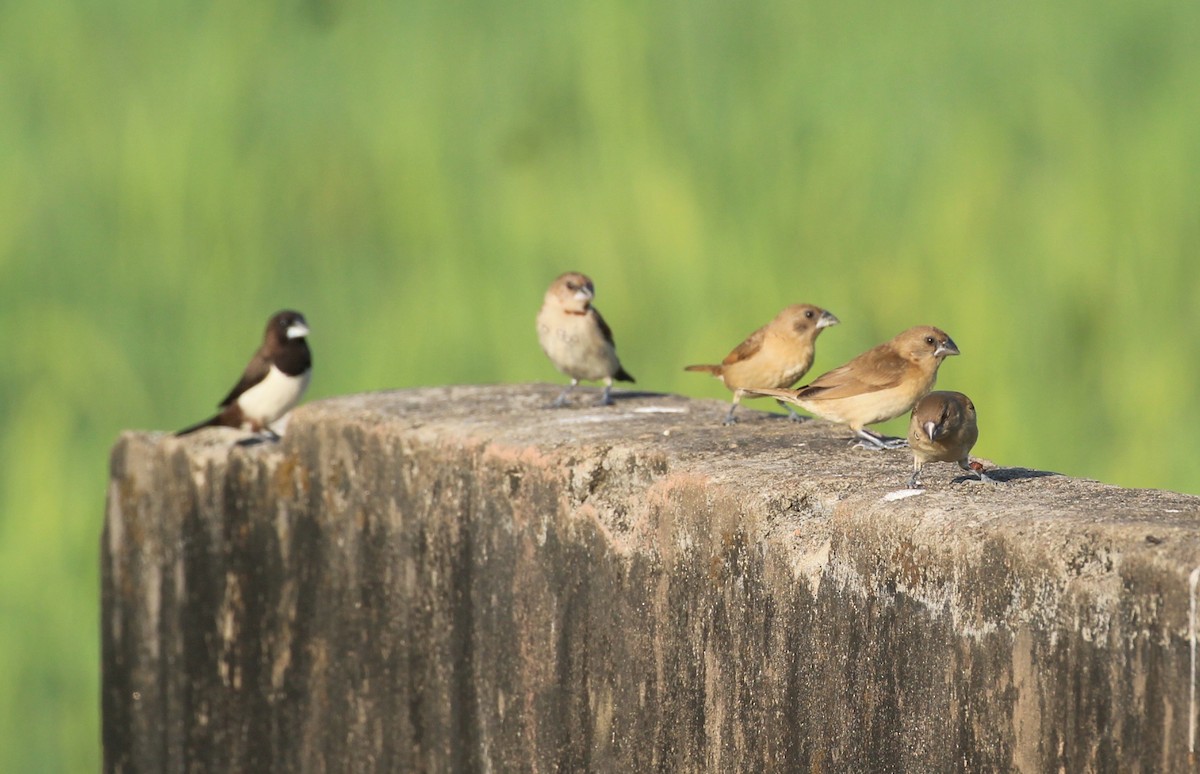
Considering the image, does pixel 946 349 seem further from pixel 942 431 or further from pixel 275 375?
pixel 275 375

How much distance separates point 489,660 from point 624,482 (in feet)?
1.98

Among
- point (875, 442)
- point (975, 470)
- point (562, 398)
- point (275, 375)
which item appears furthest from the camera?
point (275, 375)

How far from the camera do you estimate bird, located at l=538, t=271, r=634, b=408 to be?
512 centimetres

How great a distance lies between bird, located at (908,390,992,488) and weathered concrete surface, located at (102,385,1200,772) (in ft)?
0.27

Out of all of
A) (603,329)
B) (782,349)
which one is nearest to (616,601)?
(782,349)

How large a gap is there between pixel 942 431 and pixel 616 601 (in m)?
0.79

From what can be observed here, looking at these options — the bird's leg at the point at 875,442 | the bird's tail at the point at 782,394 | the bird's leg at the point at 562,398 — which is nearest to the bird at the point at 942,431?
the bird's leg at the point at 875,442

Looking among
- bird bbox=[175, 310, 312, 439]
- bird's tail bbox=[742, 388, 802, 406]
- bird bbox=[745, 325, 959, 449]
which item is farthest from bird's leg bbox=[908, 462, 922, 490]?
bird bbox=[175, 310, 312, 439]

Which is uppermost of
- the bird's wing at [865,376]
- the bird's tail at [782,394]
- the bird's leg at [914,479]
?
the bird's wing at [865,376]

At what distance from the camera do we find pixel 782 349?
183 inches

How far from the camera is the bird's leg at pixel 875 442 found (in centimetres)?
385

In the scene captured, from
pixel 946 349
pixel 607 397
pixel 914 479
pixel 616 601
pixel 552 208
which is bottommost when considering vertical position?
pixel 616 601

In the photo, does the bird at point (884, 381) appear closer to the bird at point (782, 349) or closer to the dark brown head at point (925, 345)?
the dark brown head at point (925, 345)

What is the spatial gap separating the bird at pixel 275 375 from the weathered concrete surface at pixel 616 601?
46 centimetres
